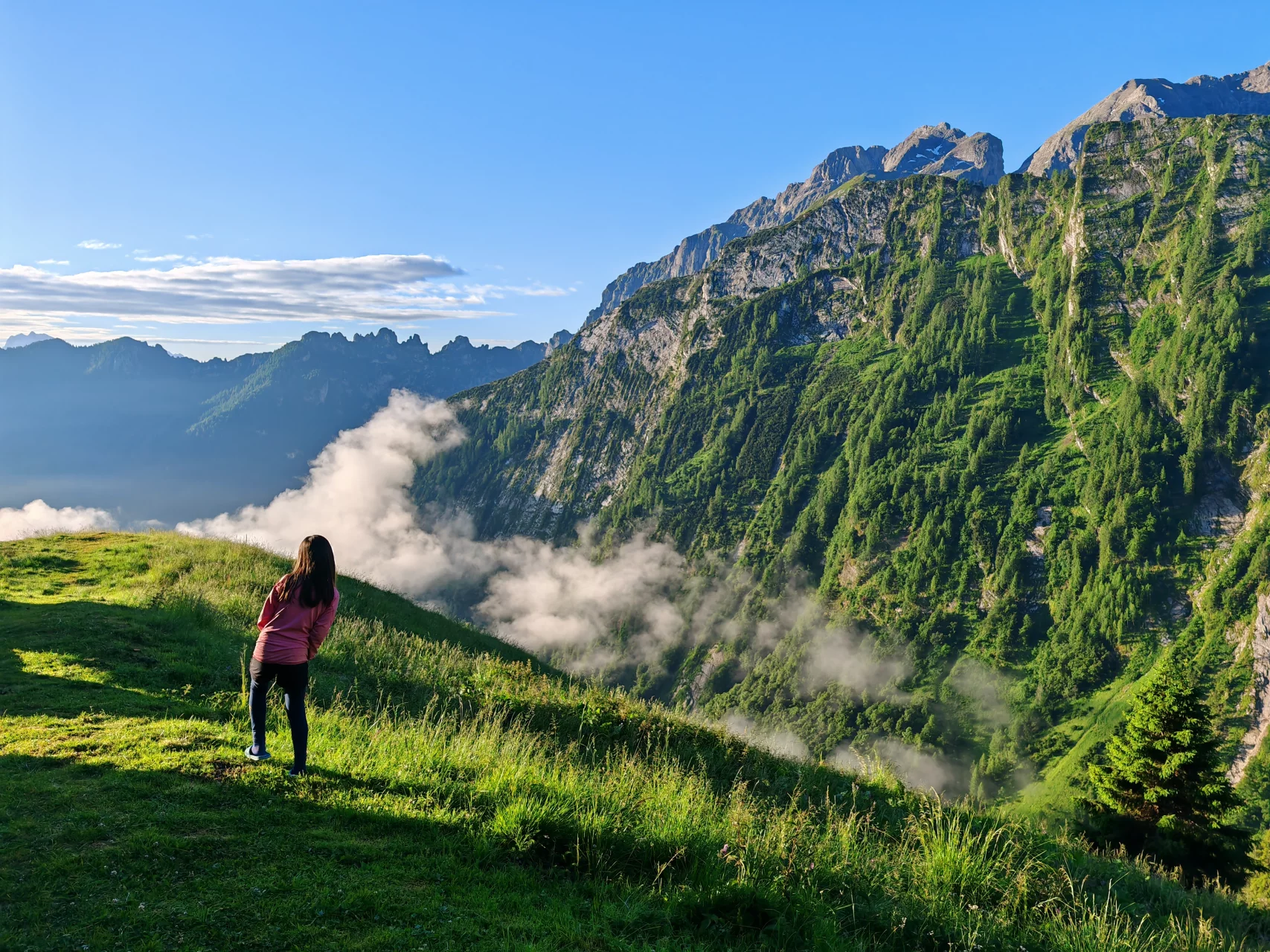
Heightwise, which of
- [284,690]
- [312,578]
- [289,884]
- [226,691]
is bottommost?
[226,691]

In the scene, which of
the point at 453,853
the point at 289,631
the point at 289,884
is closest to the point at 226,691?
the point at 289,631

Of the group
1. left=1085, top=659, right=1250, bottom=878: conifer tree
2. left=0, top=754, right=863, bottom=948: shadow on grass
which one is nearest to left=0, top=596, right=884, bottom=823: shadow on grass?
left=0, top=754, right=863, bottom=948: shadow on grass

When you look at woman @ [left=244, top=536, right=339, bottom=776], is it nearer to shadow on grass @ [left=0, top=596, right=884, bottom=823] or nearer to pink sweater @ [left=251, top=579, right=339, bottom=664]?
pink sweater @ [left=251, top=579, right=339, bottom=664]

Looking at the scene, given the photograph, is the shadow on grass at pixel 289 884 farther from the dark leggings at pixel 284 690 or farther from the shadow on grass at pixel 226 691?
the shadow on grass at pixel 226 691

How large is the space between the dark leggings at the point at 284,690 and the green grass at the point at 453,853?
527mm

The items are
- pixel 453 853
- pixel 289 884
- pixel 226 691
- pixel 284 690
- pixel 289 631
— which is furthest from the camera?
pixel 226 691

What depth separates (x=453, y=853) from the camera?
7309 millimetres

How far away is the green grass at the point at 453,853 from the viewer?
604 cm

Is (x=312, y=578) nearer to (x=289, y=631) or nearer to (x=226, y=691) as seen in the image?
(x=289, y=631)

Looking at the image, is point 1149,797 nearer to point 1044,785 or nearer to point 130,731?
point 130,731

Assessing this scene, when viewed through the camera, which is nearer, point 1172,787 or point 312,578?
point 312,578

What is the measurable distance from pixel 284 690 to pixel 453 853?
12.9 ft

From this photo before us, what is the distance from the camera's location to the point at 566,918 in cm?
637

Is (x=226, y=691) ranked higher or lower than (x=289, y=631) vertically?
lower
